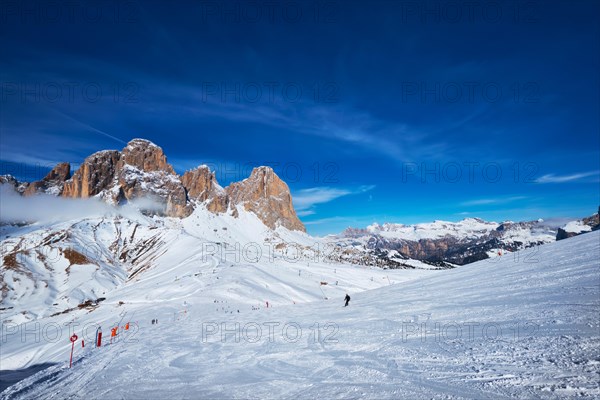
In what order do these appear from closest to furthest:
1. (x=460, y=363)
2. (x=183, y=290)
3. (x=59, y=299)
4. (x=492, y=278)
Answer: (x=460, y=363)
(x=492, y=278)
(x=183, y=290)
(x=59, y=299)

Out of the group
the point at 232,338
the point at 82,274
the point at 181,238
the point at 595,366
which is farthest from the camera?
the point at 181,238

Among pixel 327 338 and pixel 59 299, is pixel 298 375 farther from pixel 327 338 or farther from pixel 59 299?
pixel 59 299

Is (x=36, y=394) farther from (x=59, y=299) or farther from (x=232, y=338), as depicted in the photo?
(x=59, y=299)

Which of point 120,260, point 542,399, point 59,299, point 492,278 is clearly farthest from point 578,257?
point 120,260

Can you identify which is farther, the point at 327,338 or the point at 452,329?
the point at 327,338

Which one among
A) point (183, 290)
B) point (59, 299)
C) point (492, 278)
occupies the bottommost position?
point (59, 299)

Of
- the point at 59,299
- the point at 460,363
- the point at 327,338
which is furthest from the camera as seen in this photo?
the point at 59,299

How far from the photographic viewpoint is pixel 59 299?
132125 millimetres

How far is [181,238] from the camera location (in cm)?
18412

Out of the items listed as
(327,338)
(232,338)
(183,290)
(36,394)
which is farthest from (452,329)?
(183,290)

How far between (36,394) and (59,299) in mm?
156398

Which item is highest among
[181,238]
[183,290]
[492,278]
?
[181,238]

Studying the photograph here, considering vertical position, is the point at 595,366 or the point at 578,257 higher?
the point at 578,257

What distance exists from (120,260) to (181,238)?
152ft
